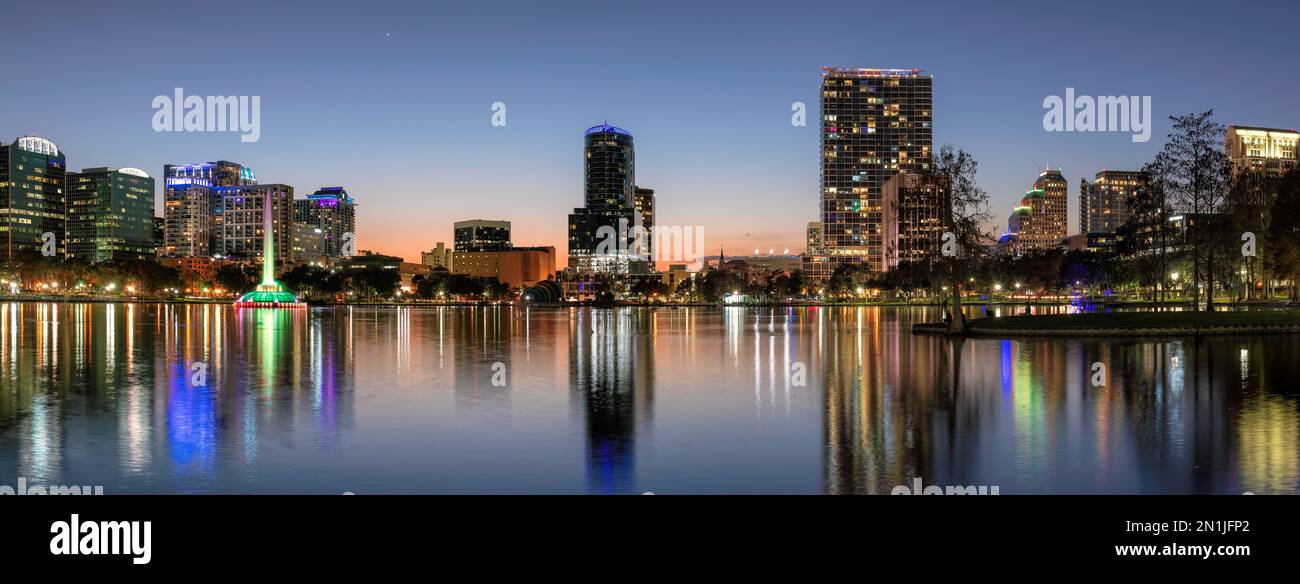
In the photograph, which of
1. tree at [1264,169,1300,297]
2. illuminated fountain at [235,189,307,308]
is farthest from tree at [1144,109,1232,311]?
illuminated fountain at [235,189,307,308]

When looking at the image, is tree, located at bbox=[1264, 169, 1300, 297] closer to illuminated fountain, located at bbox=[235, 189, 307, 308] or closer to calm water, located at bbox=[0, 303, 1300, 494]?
calm water, located at bbox=[0, 303, 1300, 494]

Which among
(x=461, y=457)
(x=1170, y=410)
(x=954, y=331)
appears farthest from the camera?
(x=954, y=331)

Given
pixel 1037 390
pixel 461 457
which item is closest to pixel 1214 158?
pixel 1037 390

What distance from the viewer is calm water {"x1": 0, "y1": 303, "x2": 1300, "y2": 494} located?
12820 millimetres

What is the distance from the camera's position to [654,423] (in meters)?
18.2

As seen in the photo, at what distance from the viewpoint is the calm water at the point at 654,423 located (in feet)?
42.1

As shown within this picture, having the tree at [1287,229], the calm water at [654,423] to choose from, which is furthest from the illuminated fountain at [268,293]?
the tree at [1287,229]

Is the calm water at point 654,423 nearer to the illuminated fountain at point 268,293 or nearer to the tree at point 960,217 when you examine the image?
the tree at point 960,217

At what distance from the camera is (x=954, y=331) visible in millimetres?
49406

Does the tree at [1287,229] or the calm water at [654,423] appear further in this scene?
the tree at [1287,229]

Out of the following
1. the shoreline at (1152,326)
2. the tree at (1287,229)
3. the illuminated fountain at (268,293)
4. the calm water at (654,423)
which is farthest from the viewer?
the illuminated fountain at (268,293)
